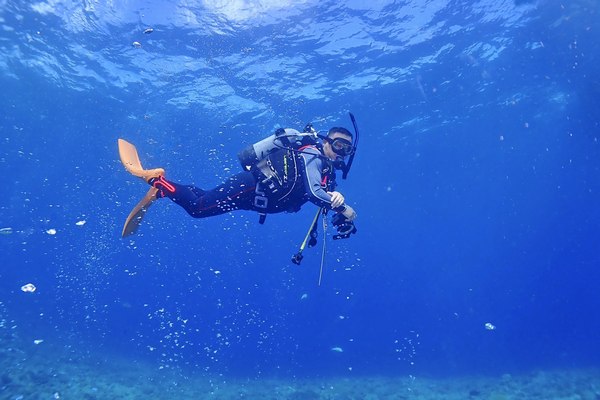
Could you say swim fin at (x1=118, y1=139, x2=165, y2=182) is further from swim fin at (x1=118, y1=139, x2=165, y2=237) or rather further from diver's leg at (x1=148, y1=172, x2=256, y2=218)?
diver's leg at (x1=148, y1=172, x2=256, y2=218)

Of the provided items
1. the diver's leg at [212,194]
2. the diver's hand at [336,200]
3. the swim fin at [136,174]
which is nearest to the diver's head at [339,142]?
the diver's hand at [336,200]

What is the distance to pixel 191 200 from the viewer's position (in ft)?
21.5

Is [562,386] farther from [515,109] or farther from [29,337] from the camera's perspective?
[29,337]

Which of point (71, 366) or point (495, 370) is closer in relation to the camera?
point (71, 366)

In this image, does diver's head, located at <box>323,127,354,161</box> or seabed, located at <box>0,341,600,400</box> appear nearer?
diver's head, located at <box>323,127,354,161</box>

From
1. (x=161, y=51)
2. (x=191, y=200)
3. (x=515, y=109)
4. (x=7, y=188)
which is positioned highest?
(x=7, y=188)

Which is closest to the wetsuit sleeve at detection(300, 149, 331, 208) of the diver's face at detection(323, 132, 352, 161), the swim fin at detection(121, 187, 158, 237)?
the diver's face at detection(323, 132, 352, 161)

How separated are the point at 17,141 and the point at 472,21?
42.0m

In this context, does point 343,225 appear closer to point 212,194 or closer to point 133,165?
point 212,194

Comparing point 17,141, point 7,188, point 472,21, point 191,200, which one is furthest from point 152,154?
point 7,188

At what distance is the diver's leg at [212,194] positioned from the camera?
6465mm

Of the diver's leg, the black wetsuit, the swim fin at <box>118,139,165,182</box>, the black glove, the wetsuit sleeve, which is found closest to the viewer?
the wetsuit sleeve

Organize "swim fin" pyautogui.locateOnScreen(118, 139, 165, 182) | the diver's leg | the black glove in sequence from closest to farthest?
the black glove, "swim fin" pyautogui.locateOnScreen(118, 139, 165, 182), the diver's leg

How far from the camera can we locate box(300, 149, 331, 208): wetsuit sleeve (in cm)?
544
